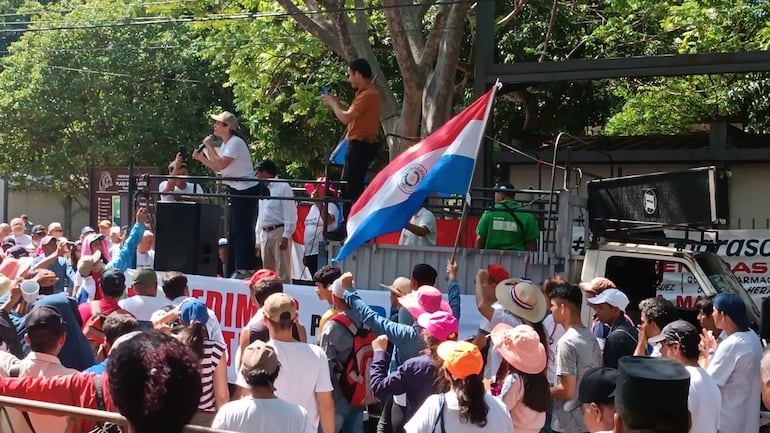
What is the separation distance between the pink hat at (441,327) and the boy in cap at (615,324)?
162 centimetres

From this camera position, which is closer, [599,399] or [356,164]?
[599,399]

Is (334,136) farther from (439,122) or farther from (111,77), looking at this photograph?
(111,77)

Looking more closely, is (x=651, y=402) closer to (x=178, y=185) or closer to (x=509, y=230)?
(x=509, y=230)

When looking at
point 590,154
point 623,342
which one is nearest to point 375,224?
point 623,342

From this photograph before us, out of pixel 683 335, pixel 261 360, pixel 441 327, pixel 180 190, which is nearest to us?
pixel 261 360

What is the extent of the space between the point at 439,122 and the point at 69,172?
20.7 meters

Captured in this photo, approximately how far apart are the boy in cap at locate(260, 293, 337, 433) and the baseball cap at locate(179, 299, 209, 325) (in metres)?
0.50

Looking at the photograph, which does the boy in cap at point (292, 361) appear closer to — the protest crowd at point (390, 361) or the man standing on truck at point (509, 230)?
the protest crowd at point (390, 361)

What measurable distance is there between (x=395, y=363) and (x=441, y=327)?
2.87 feet

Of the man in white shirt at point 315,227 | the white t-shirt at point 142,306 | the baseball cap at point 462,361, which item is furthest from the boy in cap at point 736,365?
the man in white shirt at point 315,227

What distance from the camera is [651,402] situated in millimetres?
2916

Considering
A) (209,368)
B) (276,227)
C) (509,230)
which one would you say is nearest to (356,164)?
(276,227)

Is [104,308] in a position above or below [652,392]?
below

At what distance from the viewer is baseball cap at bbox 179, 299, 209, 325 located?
19.2 feet
